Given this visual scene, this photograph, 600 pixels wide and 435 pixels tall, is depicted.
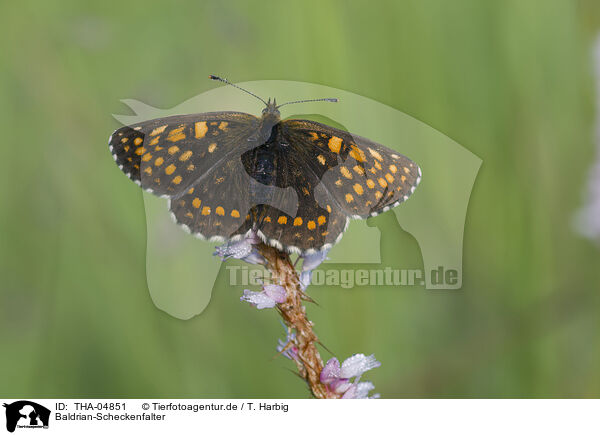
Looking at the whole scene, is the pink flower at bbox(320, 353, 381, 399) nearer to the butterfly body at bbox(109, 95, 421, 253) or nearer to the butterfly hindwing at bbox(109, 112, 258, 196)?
the butterfly body at bbox(109, 95, 421, 253)

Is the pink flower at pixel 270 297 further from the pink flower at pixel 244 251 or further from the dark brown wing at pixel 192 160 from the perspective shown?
the dark brown wing at pixel 192 160

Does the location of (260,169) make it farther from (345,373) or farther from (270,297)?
(345,373)

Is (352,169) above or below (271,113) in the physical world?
below

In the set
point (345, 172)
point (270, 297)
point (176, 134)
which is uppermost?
point (176, 134)

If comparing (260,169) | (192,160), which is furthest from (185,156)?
(260,169)
